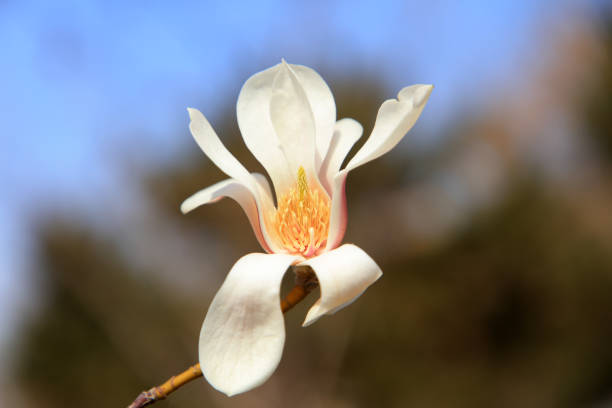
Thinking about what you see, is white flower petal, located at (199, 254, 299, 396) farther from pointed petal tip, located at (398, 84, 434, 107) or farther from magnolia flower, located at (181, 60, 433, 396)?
pointed petal tip, located at (398, 84, 434, 107)

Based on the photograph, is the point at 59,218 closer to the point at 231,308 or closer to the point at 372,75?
the point at 372,75

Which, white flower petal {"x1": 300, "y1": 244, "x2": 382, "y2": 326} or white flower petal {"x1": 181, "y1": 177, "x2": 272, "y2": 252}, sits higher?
white flower petal {"x1": 181, "y1": 177, "x2": 272, "y2": 252}

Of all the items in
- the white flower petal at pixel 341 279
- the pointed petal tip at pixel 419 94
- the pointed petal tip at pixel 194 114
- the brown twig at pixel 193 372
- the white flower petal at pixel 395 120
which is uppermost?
the pointed petal tip at pixel 194 114

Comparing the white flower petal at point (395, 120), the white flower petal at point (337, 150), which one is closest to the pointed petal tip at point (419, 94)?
the white flower petal at point (395, 120)

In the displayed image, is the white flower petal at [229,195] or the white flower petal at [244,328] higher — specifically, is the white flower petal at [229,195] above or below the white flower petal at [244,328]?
above

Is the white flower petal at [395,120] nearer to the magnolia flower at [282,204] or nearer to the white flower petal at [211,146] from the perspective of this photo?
the magnolia flower at [282,204]

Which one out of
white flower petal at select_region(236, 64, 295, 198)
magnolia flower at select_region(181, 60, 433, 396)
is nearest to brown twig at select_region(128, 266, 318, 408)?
magnolia flower at select_region(181, 60, 433, 396)

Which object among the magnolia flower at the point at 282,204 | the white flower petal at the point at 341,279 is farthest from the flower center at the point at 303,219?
the white flower petal at the point at 341,279

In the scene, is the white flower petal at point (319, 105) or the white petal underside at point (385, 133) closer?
the white petal underside at point (385, 133)
